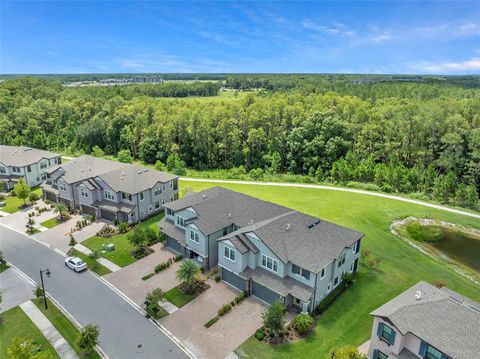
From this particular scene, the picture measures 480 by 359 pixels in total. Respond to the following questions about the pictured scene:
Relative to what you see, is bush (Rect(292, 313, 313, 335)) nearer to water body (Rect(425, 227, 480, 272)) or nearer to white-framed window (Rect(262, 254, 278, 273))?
white-framed window (Rect(262, 254, 278, 273))

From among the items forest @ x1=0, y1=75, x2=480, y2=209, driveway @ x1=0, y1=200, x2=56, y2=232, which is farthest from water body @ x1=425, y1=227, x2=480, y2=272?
driveway @ x1=0, y1=200, x2=56, y2=232

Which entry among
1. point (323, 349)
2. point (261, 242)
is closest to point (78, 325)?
point (261, 242)

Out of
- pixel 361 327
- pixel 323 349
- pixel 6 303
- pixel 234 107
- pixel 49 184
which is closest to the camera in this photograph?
pixel 323 349

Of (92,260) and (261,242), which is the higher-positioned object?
(261,242)

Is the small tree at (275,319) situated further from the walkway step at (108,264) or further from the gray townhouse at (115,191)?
the gray townhouse at (115,191)

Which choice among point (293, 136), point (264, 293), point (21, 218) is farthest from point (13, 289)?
point (293, 136)

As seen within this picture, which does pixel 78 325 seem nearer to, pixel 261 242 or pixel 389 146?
pixel 261 242
